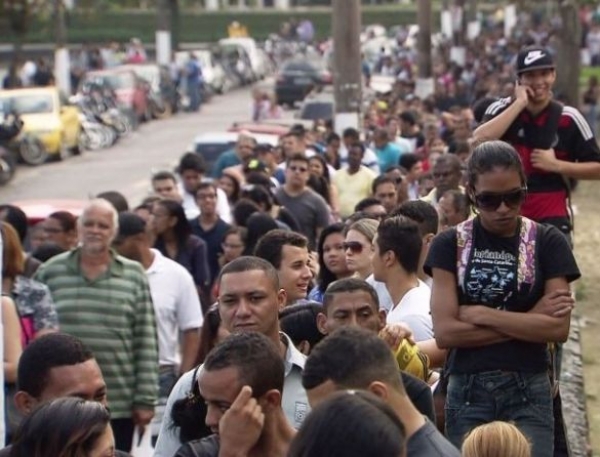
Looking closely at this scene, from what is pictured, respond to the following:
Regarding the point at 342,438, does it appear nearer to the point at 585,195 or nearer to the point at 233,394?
the point at 233,394

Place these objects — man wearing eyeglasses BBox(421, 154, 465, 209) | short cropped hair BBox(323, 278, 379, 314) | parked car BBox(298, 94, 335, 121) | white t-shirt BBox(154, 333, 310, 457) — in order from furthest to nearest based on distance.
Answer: parked car BBox(298, 94, 335, 121), man wearing eyeglasses BBox(421, 154, 465, 209), short cropped hair BBox(323, 278, 379, 314), white t-shirt BBox(154, 333, 310, 457)

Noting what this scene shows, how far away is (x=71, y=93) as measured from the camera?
5297 centimetres

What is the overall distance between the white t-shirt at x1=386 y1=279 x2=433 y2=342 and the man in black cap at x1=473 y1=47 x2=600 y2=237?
989mm

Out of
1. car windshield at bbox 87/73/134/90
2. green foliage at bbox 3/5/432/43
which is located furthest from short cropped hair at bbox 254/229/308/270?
green foliage at bbox 3/5/432/43

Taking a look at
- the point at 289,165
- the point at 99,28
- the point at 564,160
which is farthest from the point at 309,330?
the point at 99,28

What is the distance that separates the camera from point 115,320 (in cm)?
962

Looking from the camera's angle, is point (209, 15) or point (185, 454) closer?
point (185, 454)

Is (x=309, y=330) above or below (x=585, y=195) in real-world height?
above

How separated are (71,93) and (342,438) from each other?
49.8 meters

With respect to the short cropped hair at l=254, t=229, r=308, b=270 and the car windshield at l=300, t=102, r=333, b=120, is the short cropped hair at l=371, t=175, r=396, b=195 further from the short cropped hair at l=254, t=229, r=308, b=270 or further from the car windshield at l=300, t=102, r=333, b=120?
the car windshield at l=300, t=102, r=333, b=120

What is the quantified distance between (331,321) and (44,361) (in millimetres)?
1282

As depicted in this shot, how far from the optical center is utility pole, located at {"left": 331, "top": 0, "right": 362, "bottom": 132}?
2269cm

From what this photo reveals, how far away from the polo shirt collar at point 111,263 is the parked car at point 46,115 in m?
26.5

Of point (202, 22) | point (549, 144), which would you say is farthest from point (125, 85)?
point (549, 144)
